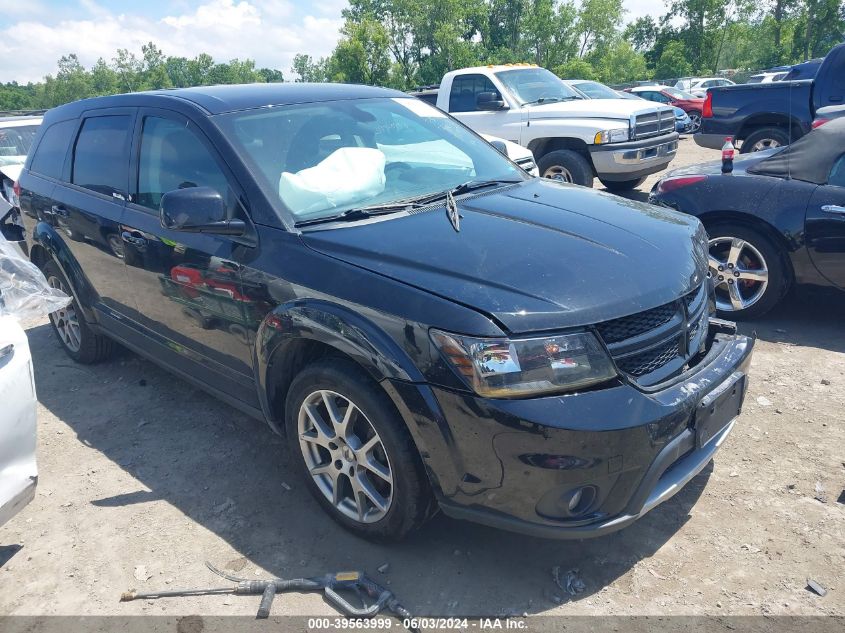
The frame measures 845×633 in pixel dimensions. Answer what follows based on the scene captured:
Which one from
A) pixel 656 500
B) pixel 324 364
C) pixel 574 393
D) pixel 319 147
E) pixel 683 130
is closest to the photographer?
pixel 574 393

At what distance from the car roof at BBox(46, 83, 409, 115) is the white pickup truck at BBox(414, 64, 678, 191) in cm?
515

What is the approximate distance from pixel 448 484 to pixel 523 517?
0.97ft

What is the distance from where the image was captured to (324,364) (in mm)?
2818

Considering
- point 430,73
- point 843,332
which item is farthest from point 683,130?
point 430,73

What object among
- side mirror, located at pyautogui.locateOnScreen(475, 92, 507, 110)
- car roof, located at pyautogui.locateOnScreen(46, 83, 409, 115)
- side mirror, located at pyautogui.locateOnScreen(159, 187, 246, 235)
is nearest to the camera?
side mirror, located at pyautogui.locateOnScreen(159, 187, 246, 235)

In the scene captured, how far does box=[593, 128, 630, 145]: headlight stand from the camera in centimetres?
870

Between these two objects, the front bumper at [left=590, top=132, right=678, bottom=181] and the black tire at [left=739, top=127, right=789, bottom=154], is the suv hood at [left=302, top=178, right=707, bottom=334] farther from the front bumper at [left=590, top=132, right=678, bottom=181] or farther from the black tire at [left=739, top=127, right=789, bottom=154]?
the black tire at [left=739, top=127, right=789, bottom=154]

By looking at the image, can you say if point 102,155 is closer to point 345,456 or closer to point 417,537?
point 345,456

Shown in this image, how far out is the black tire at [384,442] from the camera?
2598mm

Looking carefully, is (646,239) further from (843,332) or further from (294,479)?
(843,332)

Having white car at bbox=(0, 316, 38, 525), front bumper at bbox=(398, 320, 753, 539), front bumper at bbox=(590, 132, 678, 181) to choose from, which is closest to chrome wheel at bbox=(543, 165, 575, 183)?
front bumper at bbox=(590, 132, 678, 181)

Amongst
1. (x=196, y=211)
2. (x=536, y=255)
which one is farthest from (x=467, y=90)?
(x=536, y=255)

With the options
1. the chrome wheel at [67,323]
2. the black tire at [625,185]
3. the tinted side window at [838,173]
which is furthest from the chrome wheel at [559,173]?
the chrome wheel at [67,323]

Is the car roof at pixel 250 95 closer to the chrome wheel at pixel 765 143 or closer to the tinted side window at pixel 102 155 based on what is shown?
the tinted side window at pixel 102 155
